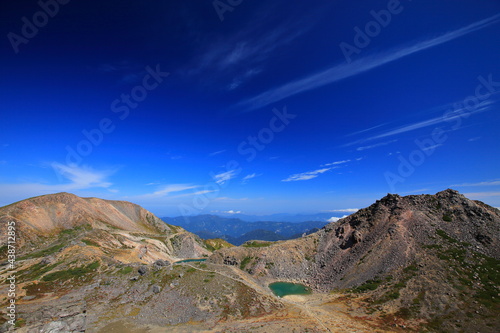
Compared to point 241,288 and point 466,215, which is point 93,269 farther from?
point 466,215

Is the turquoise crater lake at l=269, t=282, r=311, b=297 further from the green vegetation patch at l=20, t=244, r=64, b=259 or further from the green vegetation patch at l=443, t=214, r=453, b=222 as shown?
the green vegetation patch at l=20, t=244, r=64, b=259

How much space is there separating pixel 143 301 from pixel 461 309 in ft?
219

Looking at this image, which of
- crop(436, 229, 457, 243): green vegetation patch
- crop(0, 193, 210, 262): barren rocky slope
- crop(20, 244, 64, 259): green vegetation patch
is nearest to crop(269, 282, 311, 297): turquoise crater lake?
crop(436, 229, 457, 243): green vegetation patch

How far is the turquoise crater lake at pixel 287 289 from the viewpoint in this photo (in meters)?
64.4

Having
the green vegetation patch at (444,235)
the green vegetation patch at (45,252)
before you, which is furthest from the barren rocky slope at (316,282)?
the green vegetation patch at (45,252)

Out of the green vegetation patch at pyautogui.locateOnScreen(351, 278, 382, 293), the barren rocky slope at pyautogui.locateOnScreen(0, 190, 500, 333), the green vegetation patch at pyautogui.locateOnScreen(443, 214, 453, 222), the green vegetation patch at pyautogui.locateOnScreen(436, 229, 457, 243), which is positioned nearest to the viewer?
the barren rocky slope at pyautogui.locateOnScreen(0, 190, 500, 333)

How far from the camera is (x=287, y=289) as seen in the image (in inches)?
2653

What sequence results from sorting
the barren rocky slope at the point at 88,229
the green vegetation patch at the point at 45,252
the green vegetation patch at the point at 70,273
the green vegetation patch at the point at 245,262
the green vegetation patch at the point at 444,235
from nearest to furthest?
the green vegetation patch at the point at 70,273
the green vegetation patch at the point at 444,235
the green vegetation patch at the point at 45,252
the green vegetation patch at the point at 245,262
the barren rocky slope at the point at 88,229

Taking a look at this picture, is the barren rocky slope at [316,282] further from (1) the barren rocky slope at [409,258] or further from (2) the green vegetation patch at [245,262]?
(2) the green vegetation patch at [245,262]

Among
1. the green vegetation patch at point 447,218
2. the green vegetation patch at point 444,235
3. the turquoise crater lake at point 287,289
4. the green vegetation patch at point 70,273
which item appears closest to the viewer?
the green vegetation patch at point 70,273

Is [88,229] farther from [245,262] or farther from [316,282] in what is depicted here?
[316,282]

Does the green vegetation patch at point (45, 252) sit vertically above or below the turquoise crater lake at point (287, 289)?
above

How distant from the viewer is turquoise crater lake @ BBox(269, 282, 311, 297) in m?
64.4

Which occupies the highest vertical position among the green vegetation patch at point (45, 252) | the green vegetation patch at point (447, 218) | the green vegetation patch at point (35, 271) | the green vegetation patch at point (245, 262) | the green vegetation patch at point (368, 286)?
the green vegetation patch at point (447, 218)
